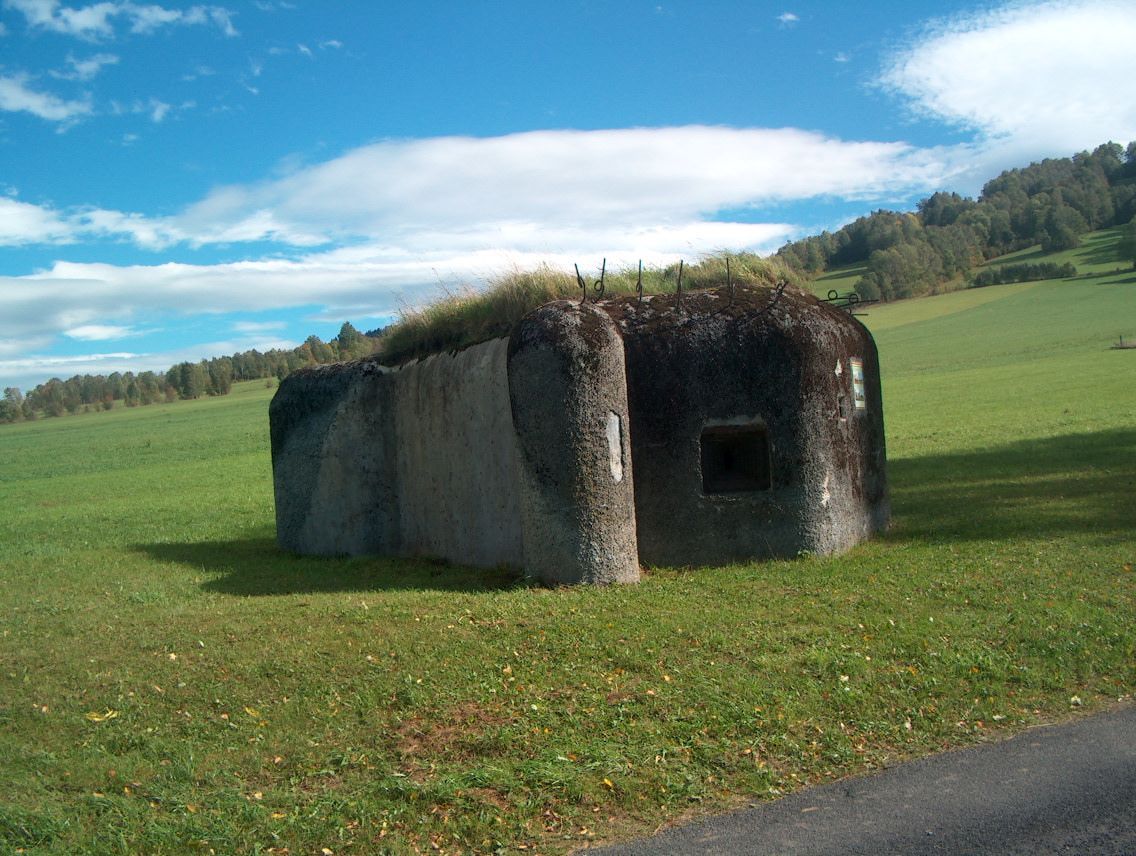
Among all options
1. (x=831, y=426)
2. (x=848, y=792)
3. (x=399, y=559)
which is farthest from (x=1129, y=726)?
(x=399, y=559)

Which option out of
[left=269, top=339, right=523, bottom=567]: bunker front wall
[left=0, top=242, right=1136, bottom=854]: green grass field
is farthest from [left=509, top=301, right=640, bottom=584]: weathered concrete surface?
[left=269, top=339, right=523, bottom=567]: bunker front wall

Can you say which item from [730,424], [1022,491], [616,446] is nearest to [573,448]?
[616,446]

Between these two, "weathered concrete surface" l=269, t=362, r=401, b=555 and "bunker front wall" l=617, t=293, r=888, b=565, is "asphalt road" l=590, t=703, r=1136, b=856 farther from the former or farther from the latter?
"weathered concrete surface" l=269, t=362, r=401, b=555

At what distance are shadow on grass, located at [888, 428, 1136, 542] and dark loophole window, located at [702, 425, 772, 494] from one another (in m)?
2.04

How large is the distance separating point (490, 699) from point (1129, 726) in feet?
12.3

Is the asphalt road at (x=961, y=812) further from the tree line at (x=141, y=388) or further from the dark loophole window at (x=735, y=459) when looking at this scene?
the tree line at (x=141, y=388)

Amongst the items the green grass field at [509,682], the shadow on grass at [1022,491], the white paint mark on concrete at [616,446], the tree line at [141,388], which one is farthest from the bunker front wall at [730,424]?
the tree line at [141,388]

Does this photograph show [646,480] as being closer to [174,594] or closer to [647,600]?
[647,600]

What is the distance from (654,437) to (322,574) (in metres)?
4.08

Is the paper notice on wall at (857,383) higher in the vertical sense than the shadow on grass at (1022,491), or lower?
higher

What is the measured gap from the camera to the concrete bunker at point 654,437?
347 inches

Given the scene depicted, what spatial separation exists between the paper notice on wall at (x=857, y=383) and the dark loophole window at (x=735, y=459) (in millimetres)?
1265

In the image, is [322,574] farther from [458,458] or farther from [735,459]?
[735,459]

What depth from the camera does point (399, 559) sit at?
1166cm
